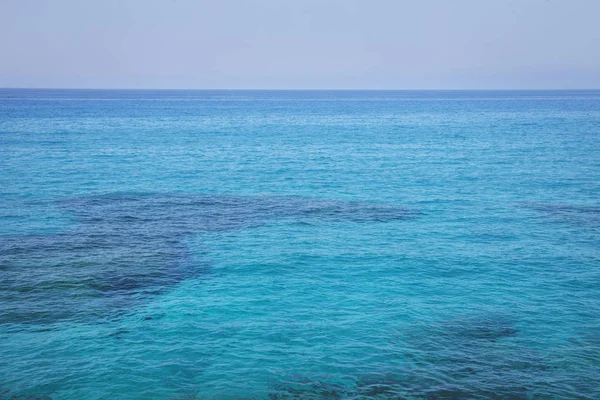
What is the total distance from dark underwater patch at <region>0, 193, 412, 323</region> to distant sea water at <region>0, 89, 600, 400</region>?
7.2 inches

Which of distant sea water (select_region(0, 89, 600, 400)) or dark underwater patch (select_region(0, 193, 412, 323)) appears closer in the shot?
distant sea water (select_region(0, 89, 600, 400))

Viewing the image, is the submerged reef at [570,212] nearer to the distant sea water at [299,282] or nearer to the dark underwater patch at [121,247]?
the distant sea water at [299,282]

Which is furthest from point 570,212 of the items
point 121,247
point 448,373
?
point 121,247

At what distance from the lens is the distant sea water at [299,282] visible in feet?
73.0

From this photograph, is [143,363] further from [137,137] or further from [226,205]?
[137,137]

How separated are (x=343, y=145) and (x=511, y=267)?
64.9m

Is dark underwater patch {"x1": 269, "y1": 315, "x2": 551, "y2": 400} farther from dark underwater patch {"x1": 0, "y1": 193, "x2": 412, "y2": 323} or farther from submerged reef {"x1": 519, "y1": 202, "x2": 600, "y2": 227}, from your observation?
submerged reef {"x1": 519, "y1": 202, "x2": 600, "y2": 227}

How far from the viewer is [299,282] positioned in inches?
1298

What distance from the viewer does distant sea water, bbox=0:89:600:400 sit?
73.0 feet

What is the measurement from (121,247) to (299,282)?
1389 centimetres

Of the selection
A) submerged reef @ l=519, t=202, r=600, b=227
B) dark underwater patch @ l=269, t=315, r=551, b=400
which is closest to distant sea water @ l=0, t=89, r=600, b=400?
dark underwater patch @ l=269, t=315, r=551, b=400

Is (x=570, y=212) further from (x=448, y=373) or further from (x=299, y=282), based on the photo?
(x=448, y=373)

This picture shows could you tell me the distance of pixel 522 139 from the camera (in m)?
102

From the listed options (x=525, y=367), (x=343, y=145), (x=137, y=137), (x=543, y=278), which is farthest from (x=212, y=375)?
(x=137, y=137)
